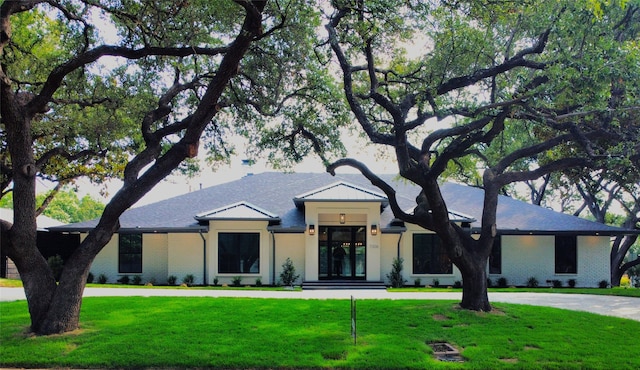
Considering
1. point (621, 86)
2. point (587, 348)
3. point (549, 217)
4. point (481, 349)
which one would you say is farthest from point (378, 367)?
point (549, 217)

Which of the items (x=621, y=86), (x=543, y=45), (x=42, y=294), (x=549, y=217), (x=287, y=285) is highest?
(x=543, y=45)

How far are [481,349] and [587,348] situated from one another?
1.90 m

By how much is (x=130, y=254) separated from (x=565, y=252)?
18666 millimetres

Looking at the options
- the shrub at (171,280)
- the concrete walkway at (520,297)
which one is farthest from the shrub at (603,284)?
the shrub at (171,280)

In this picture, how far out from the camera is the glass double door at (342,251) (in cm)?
2172

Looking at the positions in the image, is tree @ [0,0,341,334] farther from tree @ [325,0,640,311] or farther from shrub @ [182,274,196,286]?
shrub @ [182,274,196,286]

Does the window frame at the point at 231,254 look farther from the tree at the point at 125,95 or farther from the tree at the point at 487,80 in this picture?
the tree at the point at 487,80

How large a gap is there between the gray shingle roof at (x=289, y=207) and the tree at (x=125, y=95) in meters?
4.99

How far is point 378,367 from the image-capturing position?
780 centimetres

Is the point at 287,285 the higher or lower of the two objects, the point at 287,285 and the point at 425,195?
the lower

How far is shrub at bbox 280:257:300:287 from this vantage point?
67.9 ft

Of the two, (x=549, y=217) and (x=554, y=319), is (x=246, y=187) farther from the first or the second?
(x=554, y=319)

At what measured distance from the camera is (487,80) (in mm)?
13758

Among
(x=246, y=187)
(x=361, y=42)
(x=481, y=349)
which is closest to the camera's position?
(x=481, y=349)
